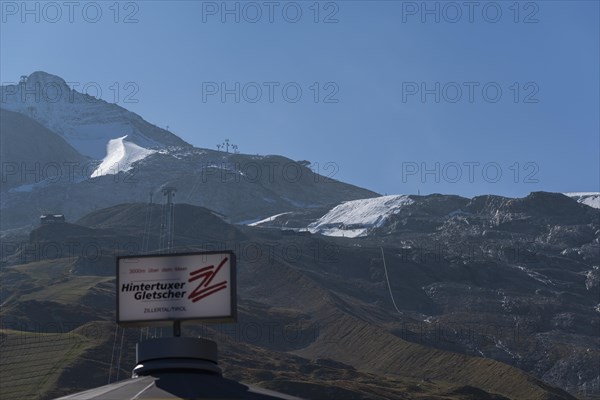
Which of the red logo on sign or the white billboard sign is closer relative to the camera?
the white billboard sign

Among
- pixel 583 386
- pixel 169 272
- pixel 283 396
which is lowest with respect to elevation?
pixel 583 386

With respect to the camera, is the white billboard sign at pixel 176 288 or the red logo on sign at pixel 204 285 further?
the red logo on sign at pixel 204 285

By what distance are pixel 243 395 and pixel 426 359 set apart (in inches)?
6061

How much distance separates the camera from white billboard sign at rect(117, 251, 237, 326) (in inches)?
1201

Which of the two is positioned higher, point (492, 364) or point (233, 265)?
point (233, 265)

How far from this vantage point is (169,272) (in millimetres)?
30625

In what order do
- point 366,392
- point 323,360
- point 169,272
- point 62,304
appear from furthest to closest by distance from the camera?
point 62,304
point 323,360
point 366,392
point 169,272

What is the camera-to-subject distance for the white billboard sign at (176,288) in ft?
100

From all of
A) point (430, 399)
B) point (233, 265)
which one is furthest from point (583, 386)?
point (233, 265)

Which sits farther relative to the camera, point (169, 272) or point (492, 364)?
point (492, 364)

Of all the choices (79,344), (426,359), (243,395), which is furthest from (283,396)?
(426,359)

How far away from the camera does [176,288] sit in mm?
30578

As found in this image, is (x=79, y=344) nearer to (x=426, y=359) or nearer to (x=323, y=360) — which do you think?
(x=323, y=360)

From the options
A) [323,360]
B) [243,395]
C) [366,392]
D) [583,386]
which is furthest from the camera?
[583,386]
